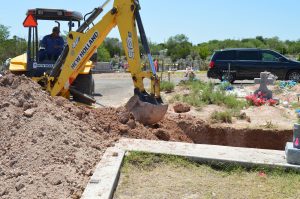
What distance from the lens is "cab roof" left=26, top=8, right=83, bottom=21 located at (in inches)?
453

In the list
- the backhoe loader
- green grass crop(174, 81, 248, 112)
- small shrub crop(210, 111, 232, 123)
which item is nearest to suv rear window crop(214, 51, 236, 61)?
green grass crop(174, 81, 248, 112)

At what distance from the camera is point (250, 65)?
21.8 meters

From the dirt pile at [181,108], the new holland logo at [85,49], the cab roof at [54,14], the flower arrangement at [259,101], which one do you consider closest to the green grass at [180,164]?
the new holland logo at [85,49]

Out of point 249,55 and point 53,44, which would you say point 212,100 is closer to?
point 53,44

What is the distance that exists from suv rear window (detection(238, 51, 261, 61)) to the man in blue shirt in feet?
41.8

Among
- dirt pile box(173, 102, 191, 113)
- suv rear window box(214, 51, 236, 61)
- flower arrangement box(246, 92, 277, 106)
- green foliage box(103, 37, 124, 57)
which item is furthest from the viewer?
green foliage box(103, 37, 124, 57)

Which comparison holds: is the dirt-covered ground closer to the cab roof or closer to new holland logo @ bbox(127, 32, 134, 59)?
new holland logo @ bbox(127, 32, 134, 59)

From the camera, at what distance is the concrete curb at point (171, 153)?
200 inches

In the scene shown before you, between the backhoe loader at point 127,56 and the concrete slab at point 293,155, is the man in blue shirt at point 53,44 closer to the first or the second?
the backhoe loader at point 127,56

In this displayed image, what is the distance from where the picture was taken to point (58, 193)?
464 centimetres

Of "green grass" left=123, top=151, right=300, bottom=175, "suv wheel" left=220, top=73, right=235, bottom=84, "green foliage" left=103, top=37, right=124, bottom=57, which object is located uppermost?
"green foliage" left=103, top=37, right=124, bottom=57

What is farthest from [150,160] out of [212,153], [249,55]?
[249,55]

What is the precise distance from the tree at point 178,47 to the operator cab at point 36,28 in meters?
46.9

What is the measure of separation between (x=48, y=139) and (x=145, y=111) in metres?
3.26
